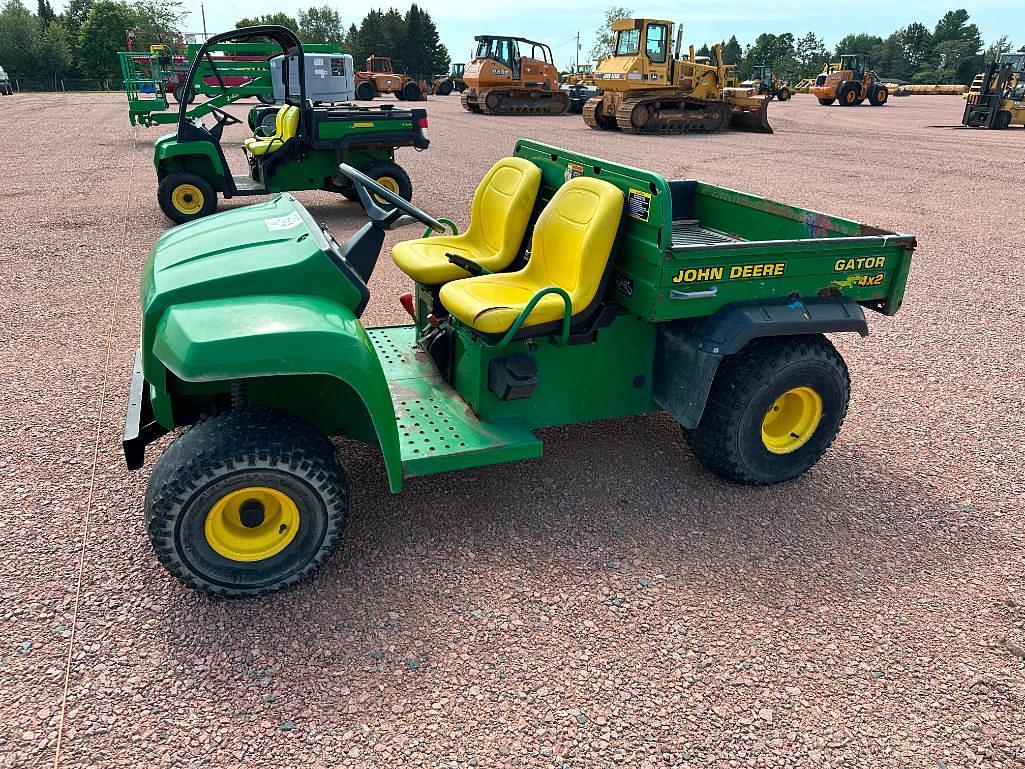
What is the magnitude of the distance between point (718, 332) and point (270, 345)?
6.09 feet

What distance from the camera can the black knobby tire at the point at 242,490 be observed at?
255 cm

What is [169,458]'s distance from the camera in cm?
260

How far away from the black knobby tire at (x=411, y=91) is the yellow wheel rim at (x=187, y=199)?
88.2 ft

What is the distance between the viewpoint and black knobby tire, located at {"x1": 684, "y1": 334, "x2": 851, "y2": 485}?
3383mm

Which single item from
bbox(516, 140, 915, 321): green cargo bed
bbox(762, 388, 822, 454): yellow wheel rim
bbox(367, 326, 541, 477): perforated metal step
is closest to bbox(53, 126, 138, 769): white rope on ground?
bbox(367, 326, 541, 477): perforated metal step

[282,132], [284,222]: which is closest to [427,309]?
[284,222]

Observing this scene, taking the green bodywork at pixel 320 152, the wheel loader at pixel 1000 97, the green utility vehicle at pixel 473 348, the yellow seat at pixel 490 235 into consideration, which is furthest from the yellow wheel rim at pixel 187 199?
the wheel loader at pixel 1000 97

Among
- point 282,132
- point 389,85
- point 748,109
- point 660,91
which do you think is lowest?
point 282,132

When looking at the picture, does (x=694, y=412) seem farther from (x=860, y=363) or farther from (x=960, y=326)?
(x=960, y=326)

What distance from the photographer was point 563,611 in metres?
2.76

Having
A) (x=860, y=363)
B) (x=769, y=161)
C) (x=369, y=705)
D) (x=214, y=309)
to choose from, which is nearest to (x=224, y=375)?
(x=214, y=309)

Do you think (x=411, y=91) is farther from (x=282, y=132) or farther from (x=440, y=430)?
(x=440, y=430)

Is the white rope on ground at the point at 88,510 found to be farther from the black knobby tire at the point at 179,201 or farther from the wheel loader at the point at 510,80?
the wheel loader at the point at 510,80

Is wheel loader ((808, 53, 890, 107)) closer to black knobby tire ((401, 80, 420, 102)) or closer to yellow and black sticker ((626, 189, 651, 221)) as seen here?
black knobby tire ((401, 80, 420, 102))
